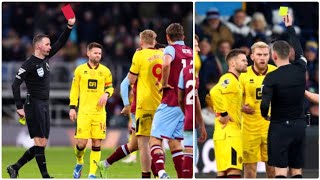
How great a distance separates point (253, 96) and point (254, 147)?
0.53 meters

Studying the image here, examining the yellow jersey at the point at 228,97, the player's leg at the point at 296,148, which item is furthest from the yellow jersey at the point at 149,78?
the player's leg at the point at 296,148

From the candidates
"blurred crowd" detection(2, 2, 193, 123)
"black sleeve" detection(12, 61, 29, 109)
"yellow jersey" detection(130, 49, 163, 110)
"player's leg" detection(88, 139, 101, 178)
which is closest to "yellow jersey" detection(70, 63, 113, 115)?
"player's leg" detection(88, 139, 101, 178)

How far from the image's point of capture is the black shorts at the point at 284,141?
859 centimetres

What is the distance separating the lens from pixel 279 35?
14.2m

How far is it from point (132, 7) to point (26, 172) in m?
8.73

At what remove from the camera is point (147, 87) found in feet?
32.0

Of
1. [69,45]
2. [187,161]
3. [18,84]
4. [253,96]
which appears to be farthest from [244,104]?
[69,45]

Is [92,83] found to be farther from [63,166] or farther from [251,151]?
[63,166]

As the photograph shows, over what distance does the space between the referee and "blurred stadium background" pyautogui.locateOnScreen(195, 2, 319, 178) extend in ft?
12.6

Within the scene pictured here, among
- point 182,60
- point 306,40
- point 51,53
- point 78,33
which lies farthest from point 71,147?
point 182,60

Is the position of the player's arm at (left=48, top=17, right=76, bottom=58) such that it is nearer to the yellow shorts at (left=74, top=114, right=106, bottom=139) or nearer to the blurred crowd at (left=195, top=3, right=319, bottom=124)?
the yellow shorts at (left=74, top=114, right=106, bottom=139)

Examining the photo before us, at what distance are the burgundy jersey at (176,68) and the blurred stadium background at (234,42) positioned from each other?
337 centimetres

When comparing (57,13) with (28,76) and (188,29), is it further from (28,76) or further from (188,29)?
(28,76)

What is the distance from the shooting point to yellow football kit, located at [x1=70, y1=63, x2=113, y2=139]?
10625 mm
